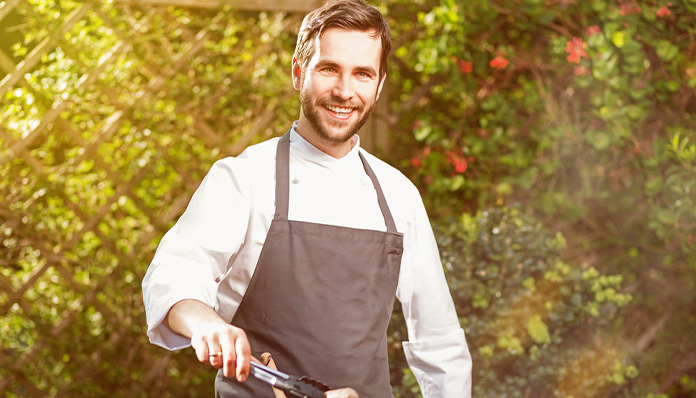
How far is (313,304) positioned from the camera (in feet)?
4.54

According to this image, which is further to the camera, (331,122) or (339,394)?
(331,122)

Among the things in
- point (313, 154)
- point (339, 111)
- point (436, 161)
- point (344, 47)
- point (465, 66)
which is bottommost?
point (436, 161)

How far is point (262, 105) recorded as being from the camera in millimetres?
2998

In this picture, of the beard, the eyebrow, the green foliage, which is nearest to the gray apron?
the beard

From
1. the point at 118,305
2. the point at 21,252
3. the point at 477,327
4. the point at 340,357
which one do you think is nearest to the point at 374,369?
the point at 340,357

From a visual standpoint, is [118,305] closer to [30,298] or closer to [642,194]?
[30,298]

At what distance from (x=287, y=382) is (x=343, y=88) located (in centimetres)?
63

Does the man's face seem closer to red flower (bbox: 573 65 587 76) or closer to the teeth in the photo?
the teeth

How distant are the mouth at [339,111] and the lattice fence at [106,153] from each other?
1498 mm

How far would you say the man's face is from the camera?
1423mm

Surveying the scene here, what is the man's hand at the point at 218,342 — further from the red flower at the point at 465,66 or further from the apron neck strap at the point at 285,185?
the red flower at the point at 465,66

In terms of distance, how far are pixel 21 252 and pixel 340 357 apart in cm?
178

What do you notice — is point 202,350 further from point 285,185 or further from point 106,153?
point 106,153

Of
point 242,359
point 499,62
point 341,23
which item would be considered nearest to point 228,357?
point 242,359
